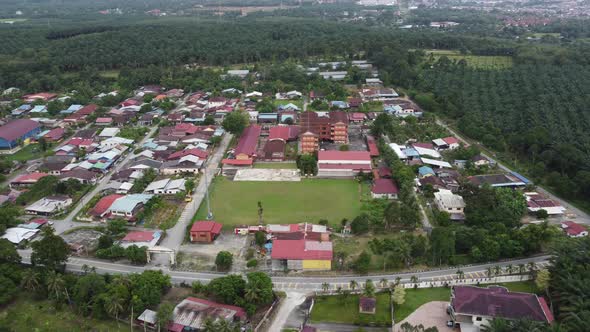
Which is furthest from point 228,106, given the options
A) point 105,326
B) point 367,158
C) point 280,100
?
point 105,326

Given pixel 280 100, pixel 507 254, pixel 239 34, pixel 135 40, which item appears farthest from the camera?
pixel 239 34

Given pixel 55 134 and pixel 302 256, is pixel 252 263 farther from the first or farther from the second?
pixel 55 134

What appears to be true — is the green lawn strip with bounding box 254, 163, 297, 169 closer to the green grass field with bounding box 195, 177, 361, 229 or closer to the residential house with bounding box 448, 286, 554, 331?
the green grass field with bounding box 195, 177, 361, 229

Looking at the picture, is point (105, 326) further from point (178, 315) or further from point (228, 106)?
point (228, 106)

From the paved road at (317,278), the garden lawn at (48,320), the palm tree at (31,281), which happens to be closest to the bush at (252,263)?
the paved road at (317,278)

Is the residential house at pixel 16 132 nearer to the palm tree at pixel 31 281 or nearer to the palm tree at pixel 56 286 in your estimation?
the palm tree at pixel 31 281

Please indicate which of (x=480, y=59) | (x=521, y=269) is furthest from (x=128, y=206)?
(x=480, y=59)
